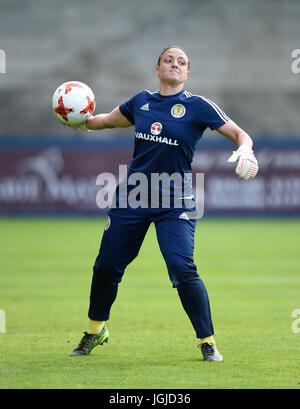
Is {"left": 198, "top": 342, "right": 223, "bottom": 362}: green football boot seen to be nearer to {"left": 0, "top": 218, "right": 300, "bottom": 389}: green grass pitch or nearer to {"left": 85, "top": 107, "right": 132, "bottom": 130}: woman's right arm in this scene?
{"left": 0, "top": 218, "right": 300, "bottom": 389}: green grass pitch

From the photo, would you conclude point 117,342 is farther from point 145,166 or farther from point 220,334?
point 145,166

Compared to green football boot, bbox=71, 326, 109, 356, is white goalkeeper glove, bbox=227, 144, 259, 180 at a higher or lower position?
higher

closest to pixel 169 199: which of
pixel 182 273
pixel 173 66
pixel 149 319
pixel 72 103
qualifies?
pixel 182 273

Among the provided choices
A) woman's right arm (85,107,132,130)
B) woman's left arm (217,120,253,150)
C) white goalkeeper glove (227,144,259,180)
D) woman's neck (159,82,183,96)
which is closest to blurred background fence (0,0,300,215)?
woman's right arm (85,107,132,130)

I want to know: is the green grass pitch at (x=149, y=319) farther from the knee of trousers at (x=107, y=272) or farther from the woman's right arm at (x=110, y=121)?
the woman's right arm at (x=110, y=121)

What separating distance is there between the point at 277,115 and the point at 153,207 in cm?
2226

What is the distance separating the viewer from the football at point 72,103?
7.00 meters

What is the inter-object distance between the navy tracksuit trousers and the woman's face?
105 centimetres

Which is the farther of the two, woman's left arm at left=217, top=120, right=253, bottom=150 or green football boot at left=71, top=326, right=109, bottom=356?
green football boot at left=71, top=326, right=109, bottom=356

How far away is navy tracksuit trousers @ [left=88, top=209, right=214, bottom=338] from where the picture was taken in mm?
6402

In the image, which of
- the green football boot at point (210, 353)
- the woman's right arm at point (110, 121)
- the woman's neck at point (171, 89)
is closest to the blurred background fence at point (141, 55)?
the woman's right arm at point (110, 121)

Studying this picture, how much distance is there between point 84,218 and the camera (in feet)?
72.8

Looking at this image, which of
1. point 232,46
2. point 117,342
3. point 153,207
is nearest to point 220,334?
point 117,342

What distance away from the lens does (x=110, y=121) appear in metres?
7.02
